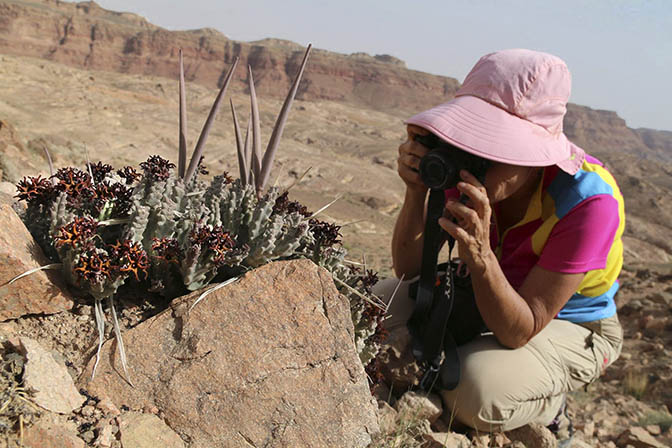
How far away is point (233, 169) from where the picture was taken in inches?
482

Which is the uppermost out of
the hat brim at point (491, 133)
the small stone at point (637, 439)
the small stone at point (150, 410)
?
the hat brim at point (491, 133)

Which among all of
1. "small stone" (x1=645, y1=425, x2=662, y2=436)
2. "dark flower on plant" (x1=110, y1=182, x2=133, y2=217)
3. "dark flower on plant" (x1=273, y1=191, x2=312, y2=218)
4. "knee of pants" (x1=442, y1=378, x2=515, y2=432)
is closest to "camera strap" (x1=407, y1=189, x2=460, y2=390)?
"knee of pants" (x1=442, y1=378, x2=515, y2=432)

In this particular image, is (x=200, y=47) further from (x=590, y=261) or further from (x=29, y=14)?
(x=590, y=261)

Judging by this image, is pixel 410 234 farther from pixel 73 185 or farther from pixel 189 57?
pixel 189 57

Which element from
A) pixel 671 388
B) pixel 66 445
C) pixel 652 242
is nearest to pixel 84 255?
pixel 66 445

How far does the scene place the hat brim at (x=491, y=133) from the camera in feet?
6.11

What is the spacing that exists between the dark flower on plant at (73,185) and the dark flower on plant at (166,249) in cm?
28

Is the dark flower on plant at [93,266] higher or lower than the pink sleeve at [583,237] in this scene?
lower

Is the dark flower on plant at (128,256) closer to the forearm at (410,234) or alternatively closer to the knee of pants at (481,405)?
the forearm at (410,234)

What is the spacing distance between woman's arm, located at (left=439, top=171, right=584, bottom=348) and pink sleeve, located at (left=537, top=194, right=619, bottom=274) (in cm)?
5

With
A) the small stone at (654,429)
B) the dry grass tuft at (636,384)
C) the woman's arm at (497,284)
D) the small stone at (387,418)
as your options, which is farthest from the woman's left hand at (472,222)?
the dry grass tuft at (636,384)

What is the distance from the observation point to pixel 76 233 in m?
1.46

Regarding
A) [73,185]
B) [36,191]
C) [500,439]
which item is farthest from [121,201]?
[500,439]

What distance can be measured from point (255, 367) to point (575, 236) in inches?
54.6
